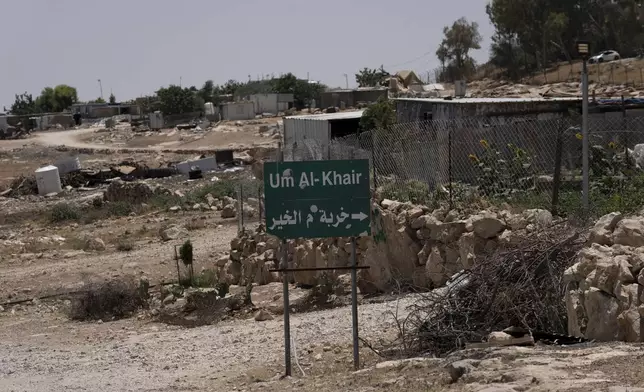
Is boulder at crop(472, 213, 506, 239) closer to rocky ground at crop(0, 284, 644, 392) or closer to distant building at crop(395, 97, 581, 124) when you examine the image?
rocky ground at crop(0, 284, 644, 392)

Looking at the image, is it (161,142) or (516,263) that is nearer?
(516,263)

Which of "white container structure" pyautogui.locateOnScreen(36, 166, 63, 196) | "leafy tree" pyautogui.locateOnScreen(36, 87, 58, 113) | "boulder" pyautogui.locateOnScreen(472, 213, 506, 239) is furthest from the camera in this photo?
"leafy tree" pyautogui.locateOnScreen(36, 87, 58, 113)

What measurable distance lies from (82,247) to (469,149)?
46.8 feet

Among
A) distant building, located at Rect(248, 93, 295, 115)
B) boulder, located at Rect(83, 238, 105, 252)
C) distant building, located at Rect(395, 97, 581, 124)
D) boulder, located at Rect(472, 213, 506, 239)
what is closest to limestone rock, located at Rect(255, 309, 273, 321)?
boulder, located at Rect(472, 213, 506, 239)

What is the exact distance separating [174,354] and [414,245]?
3.67 metres

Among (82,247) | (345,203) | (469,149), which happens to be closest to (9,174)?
(82,247)

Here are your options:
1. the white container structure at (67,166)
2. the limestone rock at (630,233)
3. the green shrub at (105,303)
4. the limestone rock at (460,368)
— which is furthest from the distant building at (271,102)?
the limestone rock at (460,368)

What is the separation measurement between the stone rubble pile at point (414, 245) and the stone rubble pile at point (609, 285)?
2439 mm

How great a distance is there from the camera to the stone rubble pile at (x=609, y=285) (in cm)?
731

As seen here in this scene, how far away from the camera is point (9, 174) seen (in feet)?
184

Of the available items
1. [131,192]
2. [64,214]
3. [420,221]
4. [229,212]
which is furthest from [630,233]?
[131,192]

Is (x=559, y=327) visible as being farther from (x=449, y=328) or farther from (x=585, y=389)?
(x=585, y=389)

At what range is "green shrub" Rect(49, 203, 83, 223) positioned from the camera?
106 feet

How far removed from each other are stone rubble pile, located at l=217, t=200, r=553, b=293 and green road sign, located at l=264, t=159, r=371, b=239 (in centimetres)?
269
